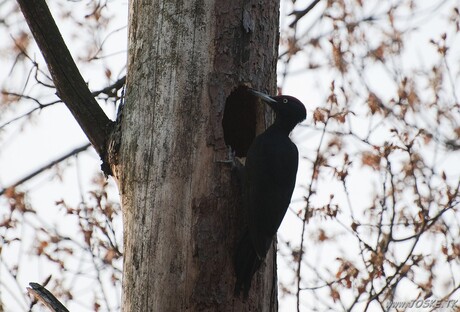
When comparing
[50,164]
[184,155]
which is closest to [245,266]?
[184,155]

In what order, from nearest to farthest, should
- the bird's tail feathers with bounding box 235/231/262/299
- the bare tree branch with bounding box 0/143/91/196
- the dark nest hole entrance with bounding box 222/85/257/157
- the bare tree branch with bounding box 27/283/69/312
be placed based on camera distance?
the bare tree branch with bounding box 27/283/69/312, the bird's tail feathers with bounding box 235/231/262/299, the dark nest hole entrance with bounding box 222/85/257/157, the bare tree branch with bounding box 0/143/91/196

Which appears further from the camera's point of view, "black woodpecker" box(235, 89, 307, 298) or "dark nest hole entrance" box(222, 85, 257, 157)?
"dark nest hole entrance" box(222, 85, 257, 157)

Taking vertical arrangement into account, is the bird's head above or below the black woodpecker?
above

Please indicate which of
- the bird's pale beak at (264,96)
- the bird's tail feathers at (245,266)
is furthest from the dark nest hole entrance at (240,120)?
the bird's tail feathers at (245,266)

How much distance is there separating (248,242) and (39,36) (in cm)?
146

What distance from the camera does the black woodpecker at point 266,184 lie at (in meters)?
3.20

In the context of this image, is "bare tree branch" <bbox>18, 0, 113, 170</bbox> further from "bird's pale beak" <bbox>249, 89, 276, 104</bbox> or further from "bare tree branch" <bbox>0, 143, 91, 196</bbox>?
"bare tree branch" <bbox>0, 143, 91, 196</bbox>

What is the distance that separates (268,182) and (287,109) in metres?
0.63

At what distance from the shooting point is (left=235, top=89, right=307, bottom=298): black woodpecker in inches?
126

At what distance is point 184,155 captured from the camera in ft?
10.7

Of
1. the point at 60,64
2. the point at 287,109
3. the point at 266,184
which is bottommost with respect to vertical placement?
the point at 266,184

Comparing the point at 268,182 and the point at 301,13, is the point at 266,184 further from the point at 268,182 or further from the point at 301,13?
the point at 301,13

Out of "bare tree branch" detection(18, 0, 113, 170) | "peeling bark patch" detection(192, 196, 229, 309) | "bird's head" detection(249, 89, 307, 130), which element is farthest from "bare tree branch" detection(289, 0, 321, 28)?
"peeling bark patch" detection(192, 196, 229, 309)

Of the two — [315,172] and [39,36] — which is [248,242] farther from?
[315,172]
